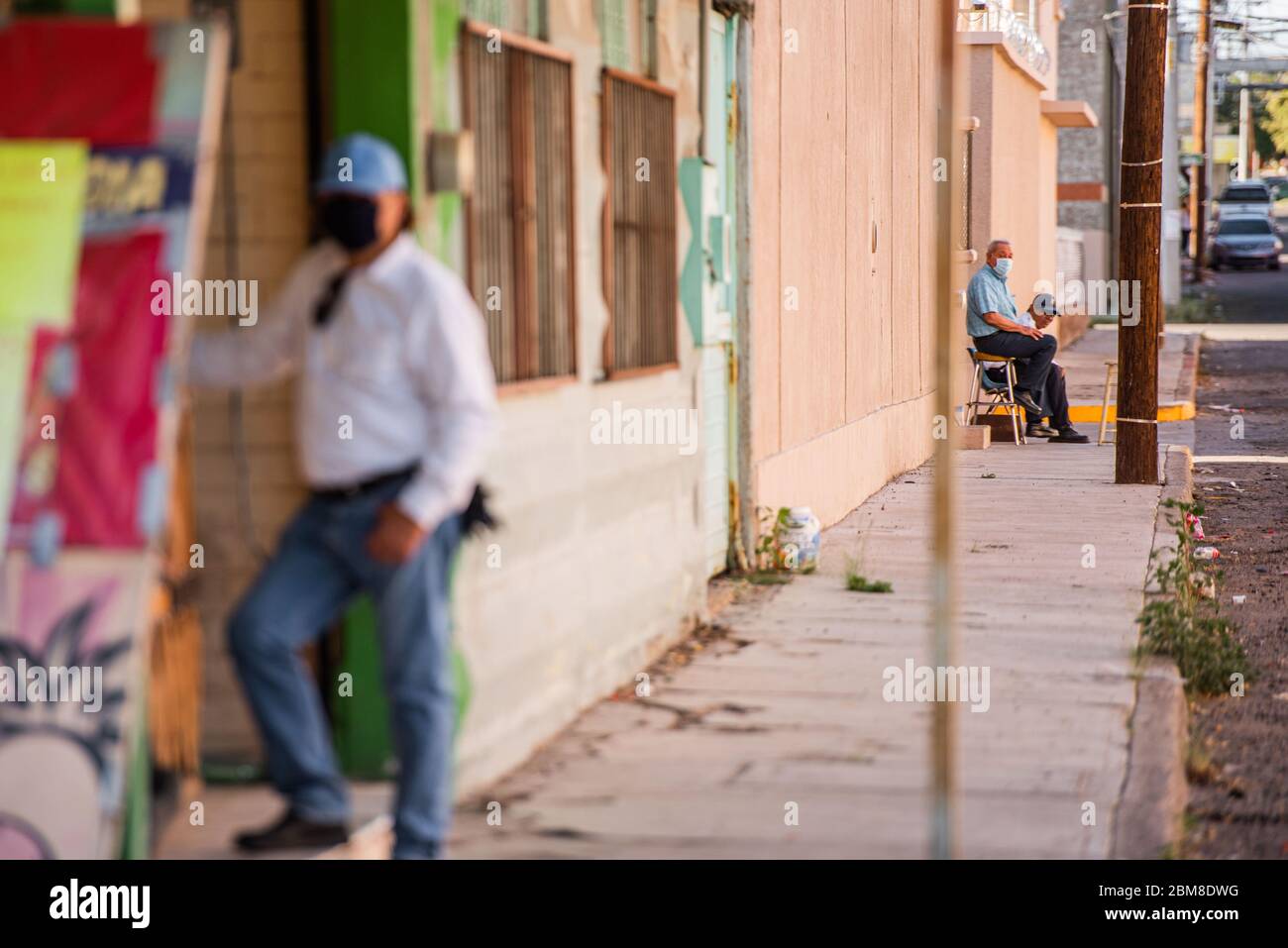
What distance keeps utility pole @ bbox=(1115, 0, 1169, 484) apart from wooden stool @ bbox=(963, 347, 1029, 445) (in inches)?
130

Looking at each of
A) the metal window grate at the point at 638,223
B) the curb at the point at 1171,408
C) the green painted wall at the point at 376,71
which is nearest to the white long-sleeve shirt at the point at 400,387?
the green painted wall at the point at 376,71

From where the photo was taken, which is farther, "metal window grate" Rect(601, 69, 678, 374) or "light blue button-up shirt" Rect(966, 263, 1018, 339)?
"light blue button-up shirt" Rect(966, 263, 1018, 339)

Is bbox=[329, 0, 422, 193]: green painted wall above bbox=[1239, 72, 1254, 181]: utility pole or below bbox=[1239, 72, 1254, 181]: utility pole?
below

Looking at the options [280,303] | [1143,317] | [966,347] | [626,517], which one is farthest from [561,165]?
[966,347]

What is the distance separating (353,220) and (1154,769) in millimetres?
3498

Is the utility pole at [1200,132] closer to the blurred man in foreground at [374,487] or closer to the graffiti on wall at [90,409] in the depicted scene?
the blurred man in foreground at [374,487]

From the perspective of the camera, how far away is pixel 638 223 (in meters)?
8.84

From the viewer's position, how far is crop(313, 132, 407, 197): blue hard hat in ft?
17.2

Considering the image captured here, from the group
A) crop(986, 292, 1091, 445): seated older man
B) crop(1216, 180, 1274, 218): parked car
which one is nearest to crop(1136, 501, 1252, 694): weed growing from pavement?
crop(986, 292, 1091, 445): seated older man

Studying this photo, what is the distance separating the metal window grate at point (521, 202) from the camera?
6.67m
